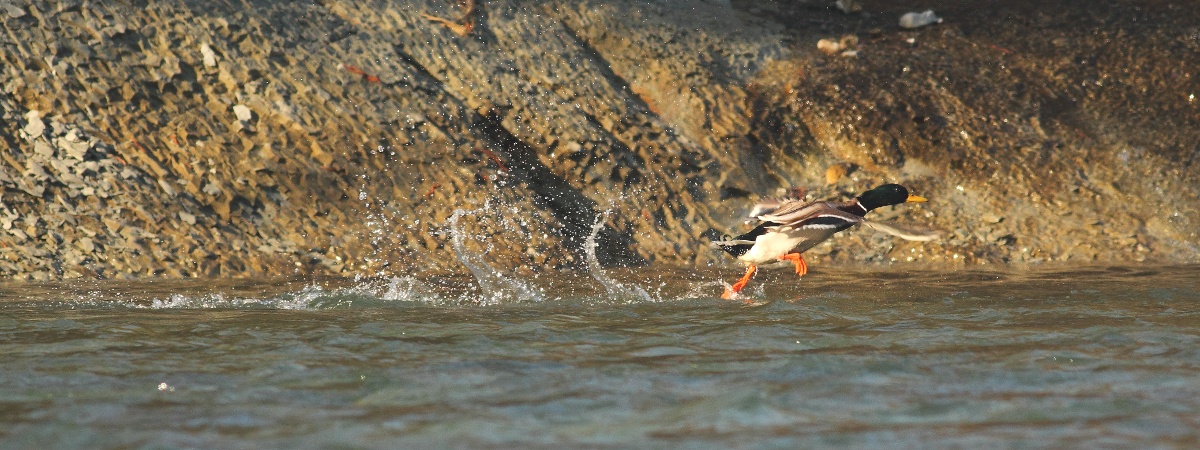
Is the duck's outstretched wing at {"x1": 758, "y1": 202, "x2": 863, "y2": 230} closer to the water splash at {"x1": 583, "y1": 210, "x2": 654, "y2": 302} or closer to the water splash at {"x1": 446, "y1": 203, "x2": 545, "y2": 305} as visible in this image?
the water splash at {"x1": 583, "y1": 210, "x2": 654, "y2": 302}

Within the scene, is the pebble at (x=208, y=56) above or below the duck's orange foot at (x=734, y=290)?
above

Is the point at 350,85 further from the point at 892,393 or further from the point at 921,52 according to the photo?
the point at 892,393

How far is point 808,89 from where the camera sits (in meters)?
14.8

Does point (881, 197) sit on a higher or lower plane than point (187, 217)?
higher

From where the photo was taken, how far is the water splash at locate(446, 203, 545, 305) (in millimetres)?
10156

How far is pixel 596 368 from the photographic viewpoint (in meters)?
6.83

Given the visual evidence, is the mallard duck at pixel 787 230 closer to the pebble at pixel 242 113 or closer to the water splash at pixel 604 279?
the water splash at pixel 604 279

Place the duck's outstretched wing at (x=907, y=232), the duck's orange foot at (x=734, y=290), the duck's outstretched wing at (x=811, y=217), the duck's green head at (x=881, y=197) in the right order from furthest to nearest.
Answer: the duck's green head at (x=881, y=197) < the duck's outstretched wing at (x=811, y=217) < the duck's orange foot at (x=734, y=290) < the duck's outstretched wing at (x=907, y=232)

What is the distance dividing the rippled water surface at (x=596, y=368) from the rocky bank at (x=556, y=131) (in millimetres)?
1772

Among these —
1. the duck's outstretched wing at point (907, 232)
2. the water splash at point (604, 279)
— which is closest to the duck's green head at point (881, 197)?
the duck's outstretched wing at point (907, 232)

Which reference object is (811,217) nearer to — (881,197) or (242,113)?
(881,197)

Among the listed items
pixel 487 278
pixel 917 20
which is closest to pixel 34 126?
pixel 487 278

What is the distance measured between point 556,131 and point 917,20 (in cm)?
546

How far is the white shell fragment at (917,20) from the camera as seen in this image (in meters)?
16.0
